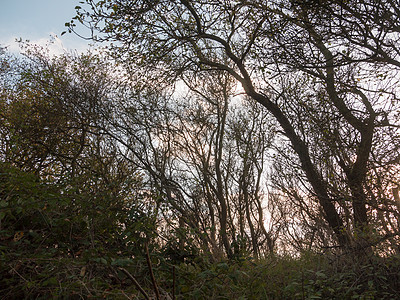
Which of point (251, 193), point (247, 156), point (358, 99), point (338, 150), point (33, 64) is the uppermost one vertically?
point (33, 64)

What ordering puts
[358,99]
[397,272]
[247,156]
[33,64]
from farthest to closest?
[247,156] → [33,64] → [358,99] → [397,272]

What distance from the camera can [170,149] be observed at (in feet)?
37.5

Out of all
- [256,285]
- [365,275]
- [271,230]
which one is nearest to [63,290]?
[256,285]

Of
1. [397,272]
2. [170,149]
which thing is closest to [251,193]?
[170,149]

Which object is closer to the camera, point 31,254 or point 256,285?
point 31,254

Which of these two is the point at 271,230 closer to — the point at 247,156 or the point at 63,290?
the point at 247,156

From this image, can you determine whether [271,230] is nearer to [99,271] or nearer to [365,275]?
[365,275]

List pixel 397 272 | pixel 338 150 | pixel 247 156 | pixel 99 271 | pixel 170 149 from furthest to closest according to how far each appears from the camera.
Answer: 1. pixel 247 156
2. pixel 170 149
3. pixel 338 150
4. pixel 397 272
5. pixel 99 271

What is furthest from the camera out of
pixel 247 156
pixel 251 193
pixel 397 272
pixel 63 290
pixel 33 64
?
pixel 251 193

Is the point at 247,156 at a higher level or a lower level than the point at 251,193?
higher

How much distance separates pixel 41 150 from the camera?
6039mm

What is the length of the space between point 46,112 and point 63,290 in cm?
535

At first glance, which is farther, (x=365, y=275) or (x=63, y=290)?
(x=365, y=275)

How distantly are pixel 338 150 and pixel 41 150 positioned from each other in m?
5.72
